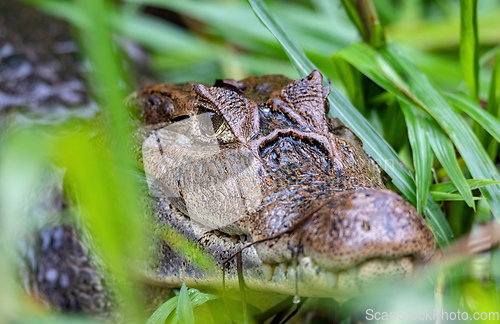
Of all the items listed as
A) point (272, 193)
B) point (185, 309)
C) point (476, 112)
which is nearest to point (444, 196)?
point (476, 112)

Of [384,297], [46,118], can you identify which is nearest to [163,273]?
[384,297]

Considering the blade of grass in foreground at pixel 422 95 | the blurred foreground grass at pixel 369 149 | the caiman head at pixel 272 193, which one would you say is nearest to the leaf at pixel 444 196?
the blurred foreground grass at pixel 369 149

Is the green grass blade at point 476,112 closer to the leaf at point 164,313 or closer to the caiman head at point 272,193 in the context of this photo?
the caiman head at point 272,193

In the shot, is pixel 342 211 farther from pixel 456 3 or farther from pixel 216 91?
pixel 456 3

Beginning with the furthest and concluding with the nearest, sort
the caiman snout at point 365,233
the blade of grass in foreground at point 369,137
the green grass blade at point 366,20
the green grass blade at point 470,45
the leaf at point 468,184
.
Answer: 1. the green grass blade at point 366,20
2. the green grass blade at point 470,45
3. the blade of grass in foreground at point 369,137
4. the leaf at point 468,184
5. the caiman snout at point 365,233

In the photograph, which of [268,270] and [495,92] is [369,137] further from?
[268,270]

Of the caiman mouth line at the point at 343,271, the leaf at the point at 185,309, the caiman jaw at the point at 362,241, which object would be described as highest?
the caiman jaw at the point at 362,241

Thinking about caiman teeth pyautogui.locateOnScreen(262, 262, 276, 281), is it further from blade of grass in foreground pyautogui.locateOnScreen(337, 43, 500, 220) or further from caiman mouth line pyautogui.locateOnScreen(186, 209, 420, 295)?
blade of grass in foreground pyautogui.locateOnScreen(337, 43, 500, 220)
